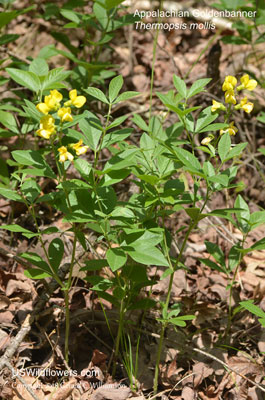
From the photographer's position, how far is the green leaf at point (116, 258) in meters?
1.60

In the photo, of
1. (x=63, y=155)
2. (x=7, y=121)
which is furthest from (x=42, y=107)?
(x=7, y=121)

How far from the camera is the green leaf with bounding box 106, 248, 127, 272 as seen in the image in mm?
1596

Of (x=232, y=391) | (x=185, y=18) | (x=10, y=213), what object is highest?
(x=185, y=18)

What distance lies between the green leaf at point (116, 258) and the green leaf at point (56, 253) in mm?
414

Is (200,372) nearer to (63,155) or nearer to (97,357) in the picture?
(97,357)

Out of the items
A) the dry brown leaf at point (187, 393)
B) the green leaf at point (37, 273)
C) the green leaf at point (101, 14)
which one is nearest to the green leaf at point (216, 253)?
the dry brown leaf at point (187, 393)

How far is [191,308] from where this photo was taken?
2.57 m

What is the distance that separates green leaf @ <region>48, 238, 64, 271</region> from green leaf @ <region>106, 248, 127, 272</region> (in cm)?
41

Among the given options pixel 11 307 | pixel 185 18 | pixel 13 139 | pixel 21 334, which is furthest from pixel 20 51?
pixel 21 334

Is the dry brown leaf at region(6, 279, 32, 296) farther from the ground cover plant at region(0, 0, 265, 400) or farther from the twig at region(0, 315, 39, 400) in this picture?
the twig at region(0, 315, 39, 400)

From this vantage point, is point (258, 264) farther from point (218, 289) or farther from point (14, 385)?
point (14, 385)

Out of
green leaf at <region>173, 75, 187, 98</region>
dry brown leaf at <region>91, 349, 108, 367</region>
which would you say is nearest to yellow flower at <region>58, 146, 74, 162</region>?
green leaf at <region>173, 75, 187, 98</region>

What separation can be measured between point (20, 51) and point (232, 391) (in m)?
3.41

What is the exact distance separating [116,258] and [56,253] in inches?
19.1
